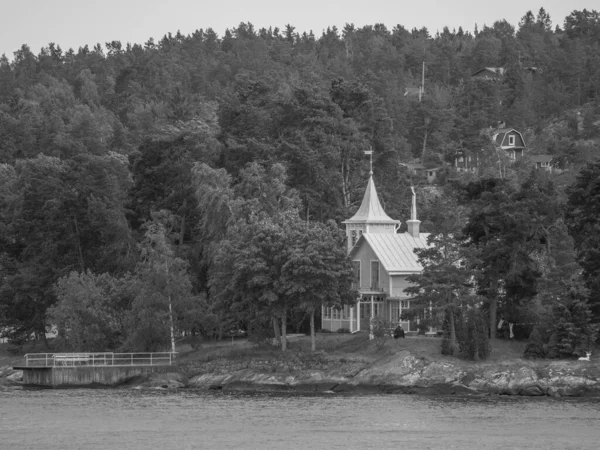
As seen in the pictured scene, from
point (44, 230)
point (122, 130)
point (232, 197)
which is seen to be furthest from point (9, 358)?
point (122, 130)

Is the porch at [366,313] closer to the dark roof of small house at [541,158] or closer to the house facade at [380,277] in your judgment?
the house facade at [380,277]

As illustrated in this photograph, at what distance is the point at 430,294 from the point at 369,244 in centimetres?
1088

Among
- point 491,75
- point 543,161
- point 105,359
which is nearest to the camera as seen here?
point 105,359

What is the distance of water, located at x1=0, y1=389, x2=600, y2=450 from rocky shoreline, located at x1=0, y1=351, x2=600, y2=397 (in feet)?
6.46

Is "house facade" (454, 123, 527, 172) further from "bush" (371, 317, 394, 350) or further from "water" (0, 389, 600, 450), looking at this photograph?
"water" (0, 389, 600, 450)

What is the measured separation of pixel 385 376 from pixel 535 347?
788cm

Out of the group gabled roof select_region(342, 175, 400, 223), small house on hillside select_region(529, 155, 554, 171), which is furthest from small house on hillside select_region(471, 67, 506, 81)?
gabled roof select_region(342, 175, 400, 223)

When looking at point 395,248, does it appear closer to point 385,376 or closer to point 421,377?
point 385,376

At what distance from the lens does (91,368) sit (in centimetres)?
7662

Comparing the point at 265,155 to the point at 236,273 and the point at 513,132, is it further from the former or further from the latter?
the point at 513,132

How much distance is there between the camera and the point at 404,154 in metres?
149

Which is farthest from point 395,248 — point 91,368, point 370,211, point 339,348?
point 91,368

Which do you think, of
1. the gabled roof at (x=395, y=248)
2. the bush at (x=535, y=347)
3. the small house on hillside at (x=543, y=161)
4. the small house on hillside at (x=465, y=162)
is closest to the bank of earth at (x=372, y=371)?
the bush at (x=535, y=347)

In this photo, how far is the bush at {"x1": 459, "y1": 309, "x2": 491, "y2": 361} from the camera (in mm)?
69250
